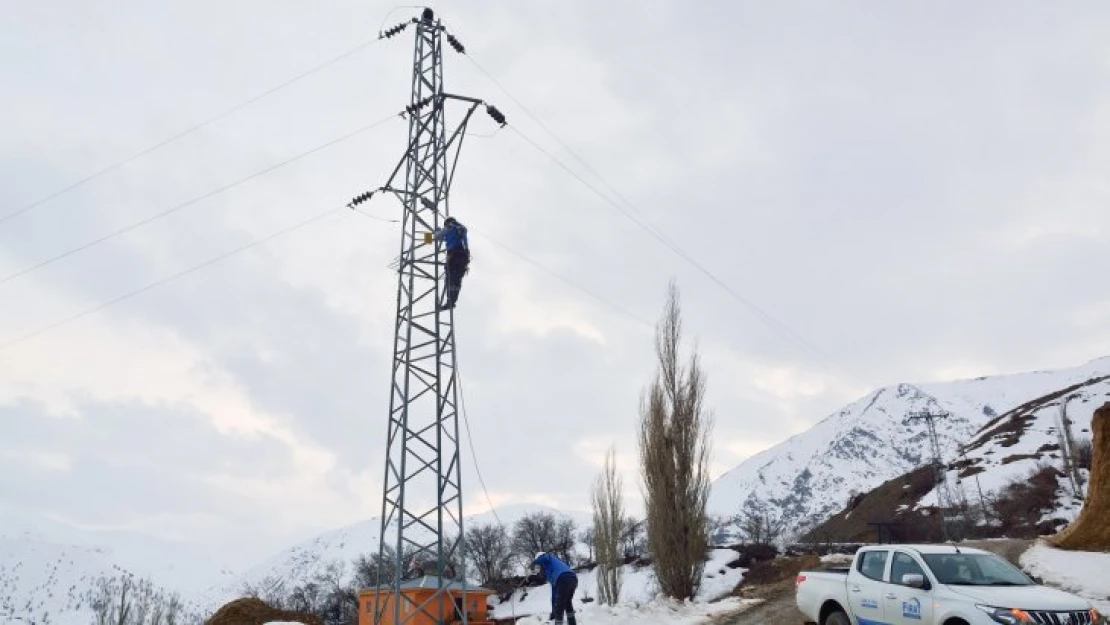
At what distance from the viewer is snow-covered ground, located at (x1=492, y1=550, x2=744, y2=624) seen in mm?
18781

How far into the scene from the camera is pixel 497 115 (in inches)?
650

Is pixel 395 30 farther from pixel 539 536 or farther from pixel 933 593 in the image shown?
pixel 539 536

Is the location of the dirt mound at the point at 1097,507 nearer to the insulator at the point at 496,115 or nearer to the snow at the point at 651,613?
the snow at the point at 651,613

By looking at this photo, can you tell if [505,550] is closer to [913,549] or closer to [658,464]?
[658,464]

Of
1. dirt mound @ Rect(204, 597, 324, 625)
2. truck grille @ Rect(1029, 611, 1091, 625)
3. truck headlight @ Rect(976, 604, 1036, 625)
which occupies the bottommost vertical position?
dirt mound @ Rect(204, 597, 324, 625)

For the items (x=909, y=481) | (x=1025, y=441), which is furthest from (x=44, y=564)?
(x=1025, y=441)

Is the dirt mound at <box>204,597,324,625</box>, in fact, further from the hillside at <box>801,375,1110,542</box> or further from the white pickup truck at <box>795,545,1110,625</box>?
the hillside at <box>801,375,1110,542</box>

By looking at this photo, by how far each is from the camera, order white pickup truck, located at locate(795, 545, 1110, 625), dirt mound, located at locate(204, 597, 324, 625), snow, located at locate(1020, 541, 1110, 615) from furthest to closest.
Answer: dirt mound, located at locate(204, 597, 324, 625)
snow, located at locate(1020, 541, 1110, 615)
white pickup truck, located at locate(795, 545, 1110, 625)

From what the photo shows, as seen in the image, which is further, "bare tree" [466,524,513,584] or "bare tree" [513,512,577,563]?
"bare tree" [513,512,577,563]

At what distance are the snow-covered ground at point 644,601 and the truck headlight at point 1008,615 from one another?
10262 mm

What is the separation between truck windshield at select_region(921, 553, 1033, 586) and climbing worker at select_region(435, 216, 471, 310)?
9.68 meters

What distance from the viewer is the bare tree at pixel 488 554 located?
8469 centimetres

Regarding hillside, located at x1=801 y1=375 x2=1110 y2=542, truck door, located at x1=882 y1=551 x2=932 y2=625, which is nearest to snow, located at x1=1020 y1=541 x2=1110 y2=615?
truck door, located at x1=882 y1=551 x2=932 y2=625

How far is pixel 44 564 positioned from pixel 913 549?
209 metres
